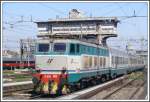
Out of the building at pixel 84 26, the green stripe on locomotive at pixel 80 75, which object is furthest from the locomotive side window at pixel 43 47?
the building at pixel 84 26

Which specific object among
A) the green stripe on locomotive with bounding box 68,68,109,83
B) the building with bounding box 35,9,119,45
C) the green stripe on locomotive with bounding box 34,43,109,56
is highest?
the building with bounding box 35,9,119,45

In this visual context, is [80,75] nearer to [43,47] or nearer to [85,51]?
[85,51]

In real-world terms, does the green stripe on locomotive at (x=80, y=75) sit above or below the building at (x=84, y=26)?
below

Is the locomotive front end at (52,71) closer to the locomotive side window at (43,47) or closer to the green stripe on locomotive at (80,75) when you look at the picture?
the locomotive side window at (43,47)

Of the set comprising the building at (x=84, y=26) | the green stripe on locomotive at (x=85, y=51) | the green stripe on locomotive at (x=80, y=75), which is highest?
the building at (x=84, y=26)

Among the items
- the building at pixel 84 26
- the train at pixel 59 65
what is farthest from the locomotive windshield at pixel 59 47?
the building at pixel 84 26

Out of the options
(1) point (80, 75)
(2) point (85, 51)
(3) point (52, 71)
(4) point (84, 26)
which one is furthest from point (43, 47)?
(4) point (84, 26)

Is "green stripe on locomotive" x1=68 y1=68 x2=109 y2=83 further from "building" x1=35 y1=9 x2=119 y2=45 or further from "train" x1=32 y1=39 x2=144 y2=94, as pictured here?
"building" x1=35 y1=9 x2=119 y2=45

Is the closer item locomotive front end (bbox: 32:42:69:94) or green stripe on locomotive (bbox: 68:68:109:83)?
locomotive front end (bbox: 32:42:69:94)

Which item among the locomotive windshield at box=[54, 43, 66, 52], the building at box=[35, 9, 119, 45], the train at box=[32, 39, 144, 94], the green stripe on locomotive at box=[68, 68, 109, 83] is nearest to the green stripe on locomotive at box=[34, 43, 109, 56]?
the train at box=[32, 39, 144, 94]

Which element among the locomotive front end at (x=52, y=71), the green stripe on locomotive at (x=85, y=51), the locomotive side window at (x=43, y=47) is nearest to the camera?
the locomotive front end at (x=52, y=71)

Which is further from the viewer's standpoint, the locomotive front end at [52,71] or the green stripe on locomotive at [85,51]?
the green stripe on locomotive at [85,51]

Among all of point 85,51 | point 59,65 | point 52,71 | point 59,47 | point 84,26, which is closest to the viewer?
point 59,65

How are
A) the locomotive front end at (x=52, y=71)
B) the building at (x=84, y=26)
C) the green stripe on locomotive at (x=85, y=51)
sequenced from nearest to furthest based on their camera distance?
1. the locomotive front end at (x=52, y=71)
2. the green stripe on locomotive at (x=85, y=51)
3. the building at (x=84, y=26)
